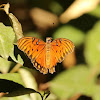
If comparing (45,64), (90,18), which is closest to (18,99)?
(45,64)

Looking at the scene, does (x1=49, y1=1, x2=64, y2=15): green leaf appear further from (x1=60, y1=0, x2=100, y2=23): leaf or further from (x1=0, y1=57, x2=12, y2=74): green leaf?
(x1=0, y1=57, x2=12, y2=74): green leaf

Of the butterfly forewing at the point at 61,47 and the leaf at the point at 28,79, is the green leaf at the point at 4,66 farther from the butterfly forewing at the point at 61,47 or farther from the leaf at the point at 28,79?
the butterfly forewing at the point at 61,47

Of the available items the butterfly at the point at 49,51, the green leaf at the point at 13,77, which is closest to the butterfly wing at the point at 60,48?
the butterfly at the point at 49,51

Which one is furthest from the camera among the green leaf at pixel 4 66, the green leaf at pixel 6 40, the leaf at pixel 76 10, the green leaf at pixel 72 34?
the leaf at pixel 76 10

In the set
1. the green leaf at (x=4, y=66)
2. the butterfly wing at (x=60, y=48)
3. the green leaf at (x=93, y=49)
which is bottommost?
the green leaf at (x=4, y=66)

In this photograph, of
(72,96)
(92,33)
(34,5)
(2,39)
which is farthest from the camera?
(34,5)

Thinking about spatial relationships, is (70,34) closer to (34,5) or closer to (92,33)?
(92,33)
